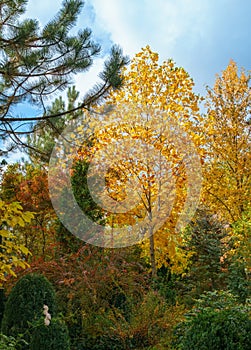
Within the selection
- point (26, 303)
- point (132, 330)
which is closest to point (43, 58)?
point (26, 303)

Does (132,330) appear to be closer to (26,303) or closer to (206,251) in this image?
(26,303)

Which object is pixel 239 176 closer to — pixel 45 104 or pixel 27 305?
pixel 45 104

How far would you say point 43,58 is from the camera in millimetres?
6609

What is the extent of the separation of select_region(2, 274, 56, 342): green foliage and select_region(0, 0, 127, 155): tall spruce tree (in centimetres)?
266

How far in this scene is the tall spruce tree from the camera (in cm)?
640

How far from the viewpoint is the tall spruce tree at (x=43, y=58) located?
6.40 meters

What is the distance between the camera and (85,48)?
675 centimetres

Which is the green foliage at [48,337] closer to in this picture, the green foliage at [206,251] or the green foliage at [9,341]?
the green foliage at [9,341]

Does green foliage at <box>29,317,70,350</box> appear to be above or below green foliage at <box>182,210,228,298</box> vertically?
below

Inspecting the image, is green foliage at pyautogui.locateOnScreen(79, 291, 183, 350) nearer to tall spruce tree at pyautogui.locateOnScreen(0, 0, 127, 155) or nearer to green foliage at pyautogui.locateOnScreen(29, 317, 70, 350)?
green foliage at pyautogui.locateOnScreen(29, 317, 70, 350)

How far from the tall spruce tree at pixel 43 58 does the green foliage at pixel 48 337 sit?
3504 millimetres

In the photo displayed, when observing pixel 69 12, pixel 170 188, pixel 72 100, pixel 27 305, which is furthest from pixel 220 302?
pixel 72 100

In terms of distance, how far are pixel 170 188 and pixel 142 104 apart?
6.11ft

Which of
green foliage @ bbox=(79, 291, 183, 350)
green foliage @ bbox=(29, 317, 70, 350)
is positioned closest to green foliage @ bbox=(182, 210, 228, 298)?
green foliage @ bbox=(79, 291, 183, 350)
